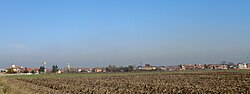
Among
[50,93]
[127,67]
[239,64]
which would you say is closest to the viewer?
[50,93]

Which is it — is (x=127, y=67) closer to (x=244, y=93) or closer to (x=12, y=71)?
(x=12, y=71)

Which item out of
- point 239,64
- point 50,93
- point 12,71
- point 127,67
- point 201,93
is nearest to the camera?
point 201,93

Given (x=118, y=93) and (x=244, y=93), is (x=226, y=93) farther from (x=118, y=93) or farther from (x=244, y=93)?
(x=118, y=93)

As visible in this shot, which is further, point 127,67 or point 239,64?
point 127,67

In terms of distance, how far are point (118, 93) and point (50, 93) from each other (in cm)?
524

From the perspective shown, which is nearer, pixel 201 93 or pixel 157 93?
pixel 201 93

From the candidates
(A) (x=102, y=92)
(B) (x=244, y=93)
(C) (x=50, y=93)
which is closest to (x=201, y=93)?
(B) (x=244, y=93)

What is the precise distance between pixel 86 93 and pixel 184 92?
7533mm

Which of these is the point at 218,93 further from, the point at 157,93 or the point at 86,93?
the point at 86,93

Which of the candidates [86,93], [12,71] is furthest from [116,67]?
[86,93]

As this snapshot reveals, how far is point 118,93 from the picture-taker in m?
28.6

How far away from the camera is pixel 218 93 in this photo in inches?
970

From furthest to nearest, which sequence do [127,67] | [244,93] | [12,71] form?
[127,67]
[12,71]
[244,93]

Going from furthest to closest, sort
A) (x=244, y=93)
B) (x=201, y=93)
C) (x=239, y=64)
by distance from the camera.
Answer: (x=239, y=64), (x=201, y=93), (x=244, y=93)
